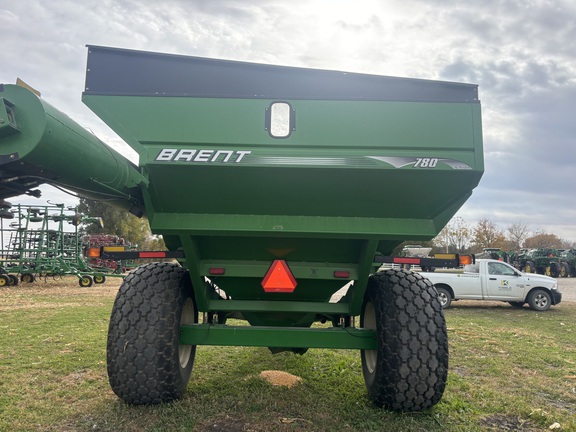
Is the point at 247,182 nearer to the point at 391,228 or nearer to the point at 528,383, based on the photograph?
the point at 391,228

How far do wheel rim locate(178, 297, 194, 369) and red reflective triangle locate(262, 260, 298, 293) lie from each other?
3.06 feet

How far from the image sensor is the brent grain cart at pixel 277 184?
283cm

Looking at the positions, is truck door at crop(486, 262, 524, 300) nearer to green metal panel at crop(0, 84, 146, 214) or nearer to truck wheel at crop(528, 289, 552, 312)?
truck wheel at crop(528, 289, 552, 312)

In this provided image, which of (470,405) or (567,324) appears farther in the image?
(567,324)

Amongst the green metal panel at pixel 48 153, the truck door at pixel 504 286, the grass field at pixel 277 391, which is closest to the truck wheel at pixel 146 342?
the grass field at pixel 277 391

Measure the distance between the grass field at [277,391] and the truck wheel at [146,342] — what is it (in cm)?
18

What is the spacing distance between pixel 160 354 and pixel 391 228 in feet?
6.64

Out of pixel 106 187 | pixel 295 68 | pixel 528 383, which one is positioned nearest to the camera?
pixel 106 187

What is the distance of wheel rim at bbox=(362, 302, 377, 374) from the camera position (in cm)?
390

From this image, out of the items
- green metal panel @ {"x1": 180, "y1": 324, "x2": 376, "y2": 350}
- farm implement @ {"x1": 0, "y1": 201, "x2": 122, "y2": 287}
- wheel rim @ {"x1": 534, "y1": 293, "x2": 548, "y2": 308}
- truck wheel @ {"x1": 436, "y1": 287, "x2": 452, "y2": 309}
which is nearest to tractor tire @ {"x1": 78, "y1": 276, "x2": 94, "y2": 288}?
farm implement @ {"x1": 0, "y1": 201, "x2": 122, "y2": 287}

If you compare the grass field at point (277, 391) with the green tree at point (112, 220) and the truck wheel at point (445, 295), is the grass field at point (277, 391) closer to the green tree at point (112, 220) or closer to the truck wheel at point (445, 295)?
the truck wheel at point (445, 295)

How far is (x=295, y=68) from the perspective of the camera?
307 centimetres

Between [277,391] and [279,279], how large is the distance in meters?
1.42

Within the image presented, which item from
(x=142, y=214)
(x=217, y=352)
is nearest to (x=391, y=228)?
(x=142, y=214)
